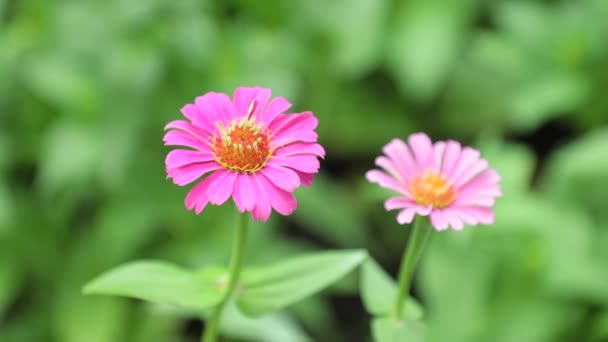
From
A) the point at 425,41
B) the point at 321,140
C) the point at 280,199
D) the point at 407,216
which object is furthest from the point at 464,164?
the point at 321,140

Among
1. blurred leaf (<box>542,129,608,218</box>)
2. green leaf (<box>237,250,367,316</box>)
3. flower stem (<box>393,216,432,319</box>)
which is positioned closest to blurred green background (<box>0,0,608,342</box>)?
blurred leaf (<box>542,129,608,218</box>)

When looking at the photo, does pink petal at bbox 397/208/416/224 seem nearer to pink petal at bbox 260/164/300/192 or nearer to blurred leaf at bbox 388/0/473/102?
pink petal at bbox 260/164/300/192

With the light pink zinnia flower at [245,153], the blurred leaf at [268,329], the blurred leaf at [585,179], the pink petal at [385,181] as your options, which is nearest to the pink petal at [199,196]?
the light pink zinnia flower at [245,153]

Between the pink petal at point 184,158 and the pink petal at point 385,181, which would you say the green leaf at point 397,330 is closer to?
the pink petal at point 385,181

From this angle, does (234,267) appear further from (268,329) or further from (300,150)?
(268,329)

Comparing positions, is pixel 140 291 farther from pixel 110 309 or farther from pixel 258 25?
pixel 258 25

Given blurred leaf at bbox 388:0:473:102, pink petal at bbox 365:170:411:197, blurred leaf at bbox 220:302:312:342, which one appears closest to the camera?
pink petal at bbox 365:170:411:197
